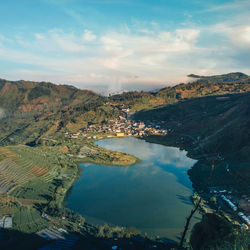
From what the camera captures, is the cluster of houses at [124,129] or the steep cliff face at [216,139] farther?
the cluster of houses at [124,129]

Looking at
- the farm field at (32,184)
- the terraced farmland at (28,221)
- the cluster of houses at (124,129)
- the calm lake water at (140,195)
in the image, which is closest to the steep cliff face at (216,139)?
the calm lake water at (140,195)

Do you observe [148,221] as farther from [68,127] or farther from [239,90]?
[239,90]

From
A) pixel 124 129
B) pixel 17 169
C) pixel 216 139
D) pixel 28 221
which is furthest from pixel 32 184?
pixel 124 129

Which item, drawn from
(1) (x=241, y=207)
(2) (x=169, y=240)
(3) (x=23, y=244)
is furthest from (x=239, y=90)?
(3) (x=23, y=244)

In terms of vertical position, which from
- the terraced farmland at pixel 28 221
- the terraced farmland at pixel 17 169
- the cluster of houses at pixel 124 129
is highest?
the cluster of houses at pixel 124 129

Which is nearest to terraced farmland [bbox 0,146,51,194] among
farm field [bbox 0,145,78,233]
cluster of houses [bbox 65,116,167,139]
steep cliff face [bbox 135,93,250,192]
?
farm field [bbox 0,145,78,233]

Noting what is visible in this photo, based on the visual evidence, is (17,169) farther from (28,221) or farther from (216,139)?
(216,139)

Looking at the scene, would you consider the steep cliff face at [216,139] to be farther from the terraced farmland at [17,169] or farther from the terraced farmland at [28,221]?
the terraced farmland at [17,169]
